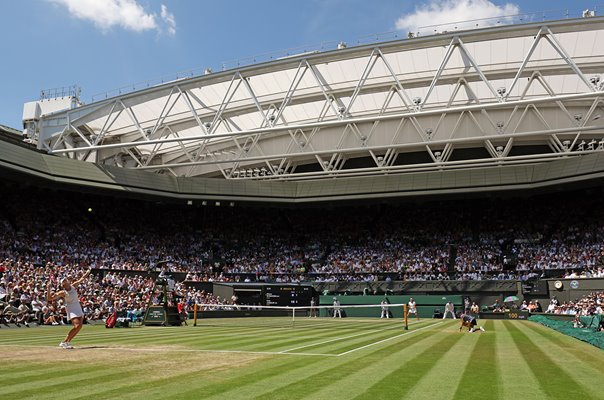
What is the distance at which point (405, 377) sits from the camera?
9.63m

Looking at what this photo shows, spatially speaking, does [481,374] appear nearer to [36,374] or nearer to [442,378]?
[442,378]

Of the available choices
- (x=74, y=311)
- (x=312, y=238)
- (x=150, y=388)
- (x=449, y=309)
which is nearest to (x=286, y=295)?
(x=449, y=309)

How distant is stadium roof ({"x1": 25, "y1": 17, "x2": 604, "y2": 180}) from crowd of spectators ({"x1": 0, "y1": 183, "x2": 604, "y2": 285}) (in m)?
6.12

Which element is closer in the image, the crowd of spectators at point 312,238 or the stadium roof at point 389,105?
the stadium roof at point 389,105

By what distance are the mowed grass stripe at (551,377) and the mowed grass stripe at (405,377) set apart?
6.66 ft

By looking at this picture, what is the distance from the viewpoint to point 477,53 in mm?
36625

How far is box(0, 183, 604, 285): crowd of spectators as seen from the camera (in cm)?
4559

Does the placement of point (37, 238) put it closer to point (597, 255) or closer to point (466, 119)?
point (466, 119)

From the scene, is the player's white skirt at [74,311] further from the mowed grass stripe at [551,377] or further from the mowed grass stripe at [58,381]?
the mowed grass stripe at [551,377]

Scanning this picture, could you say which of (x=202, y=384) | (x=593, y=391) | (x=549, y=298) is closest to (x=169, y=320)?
(x=202, y=384)

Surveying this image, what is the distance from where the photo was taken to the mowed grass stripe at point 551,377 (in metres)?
8.24

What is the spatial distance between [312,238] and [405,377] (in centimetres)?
4885

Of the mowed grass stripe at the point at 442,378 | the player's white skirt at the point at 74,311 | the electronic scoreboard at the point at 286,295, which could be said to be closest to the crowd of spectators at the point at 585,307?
the mowed grass stripe at the point at 442,378

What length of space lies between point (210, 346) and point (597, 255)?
122 ft
